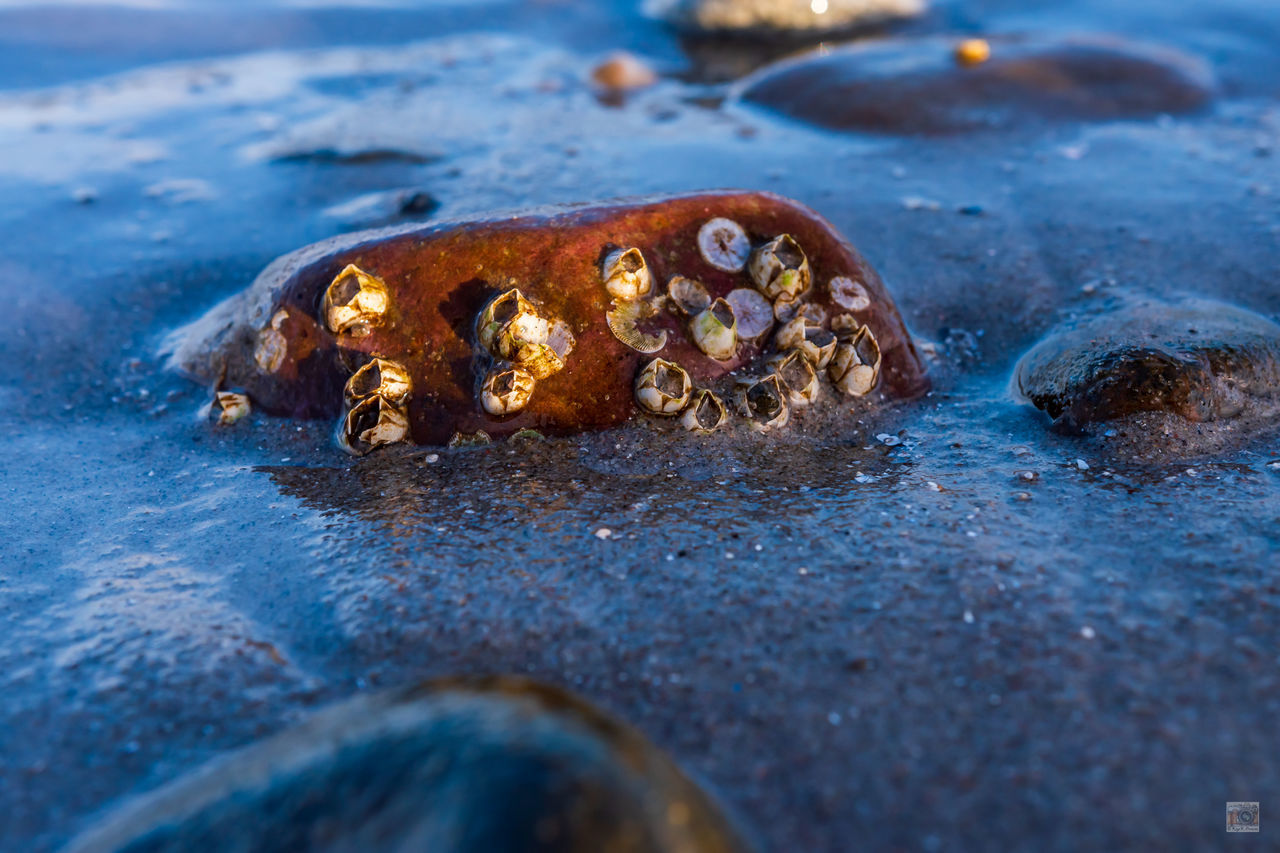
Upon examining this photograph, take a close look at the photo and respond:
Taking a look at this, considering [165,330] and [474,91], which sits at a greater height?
[474,91]

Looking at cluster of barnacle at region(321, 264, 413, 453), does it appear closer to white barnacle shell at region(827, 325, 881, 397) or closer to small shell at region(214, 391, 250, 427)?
small shell at region(214, 391, 250, 427)

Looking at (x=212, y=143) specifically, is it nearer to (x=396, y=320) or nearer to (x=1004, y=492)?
(x=396, y=320)

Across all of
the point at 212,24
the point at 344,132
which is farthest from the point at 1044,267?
the point at 212,24
